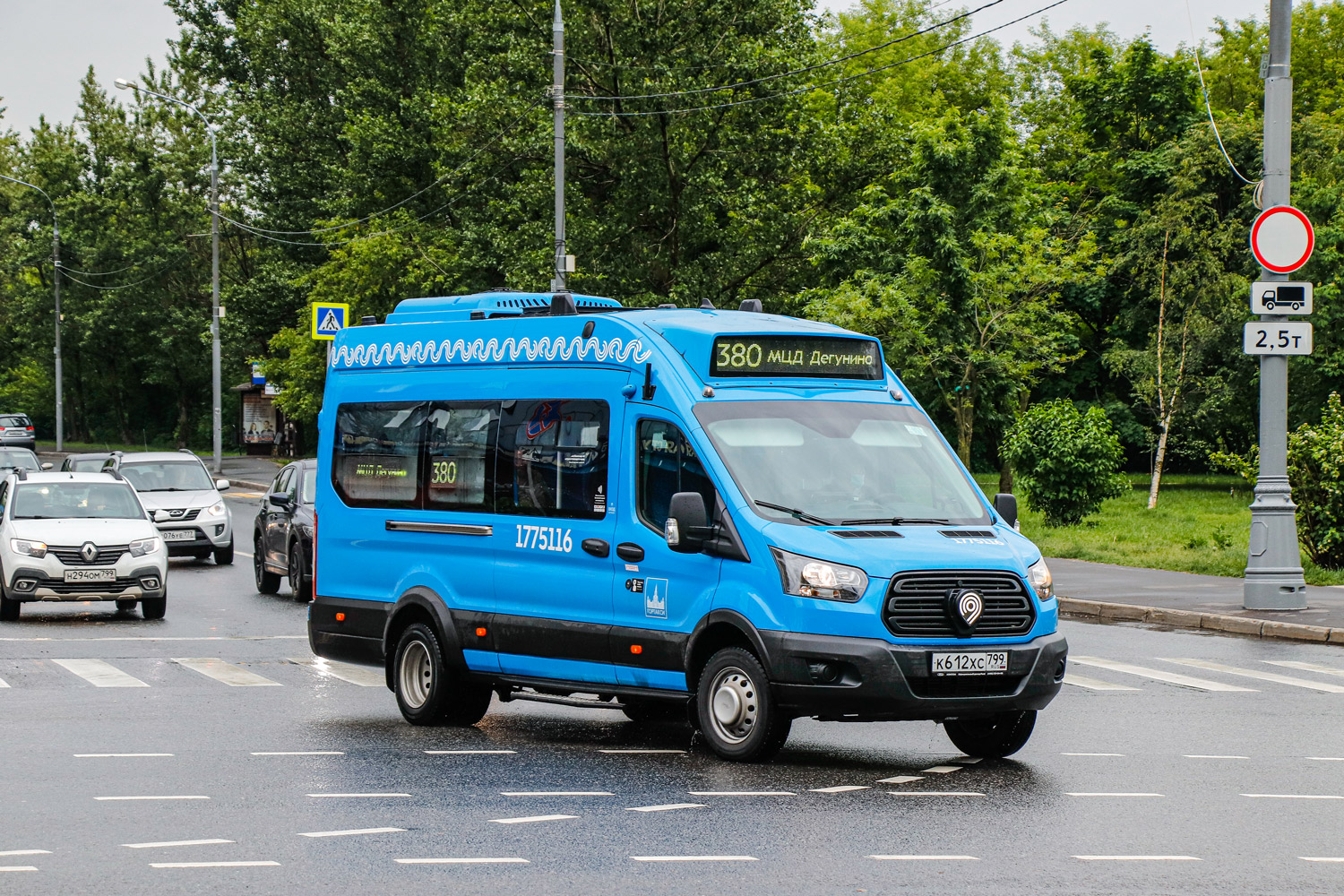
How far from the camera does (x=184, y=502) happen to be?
26453 mm

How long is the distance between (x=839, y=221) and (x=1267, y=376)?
881 inches

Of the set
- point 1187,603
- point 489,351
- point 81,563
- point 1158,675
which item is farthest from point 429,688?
point 1187,603

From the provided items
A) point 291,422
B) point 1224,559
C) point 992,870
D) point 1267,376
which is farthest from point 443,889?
point 291,422

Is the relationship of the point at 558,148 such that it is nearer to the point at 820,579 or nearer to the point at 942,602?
the point at 820,579

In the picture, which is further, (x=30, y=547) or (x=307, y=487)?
(x=307, y=487)

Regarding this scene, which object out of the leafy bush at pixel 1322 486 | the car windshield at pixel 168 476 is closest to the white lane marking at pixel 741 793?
the leafy bush at pixel 1322 486

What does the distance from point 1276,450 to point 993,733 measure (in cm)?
977

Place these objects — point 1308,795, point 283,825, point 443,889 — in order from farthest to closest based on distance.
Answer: point 1308,795, point 283,825, point 443,889

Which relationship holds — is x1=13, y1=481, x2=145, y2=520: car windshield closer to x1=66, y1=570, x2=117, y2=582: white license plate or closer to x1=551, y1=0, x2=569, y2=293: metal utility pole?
x1=66, y1=570, x2=117, y2=582: white license plate

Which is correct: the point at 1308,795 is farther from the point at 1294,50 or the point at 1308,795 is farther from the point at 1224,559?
the point at 1294,50

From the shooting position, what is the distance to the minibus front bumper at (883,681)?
8656mm

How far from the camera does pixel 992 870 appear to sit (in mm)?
6625

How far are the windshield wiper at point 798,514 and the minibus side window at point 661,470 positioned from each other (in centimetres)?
43

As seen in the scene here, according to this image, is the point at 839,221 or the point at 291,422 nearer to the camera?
the point at 839,221
